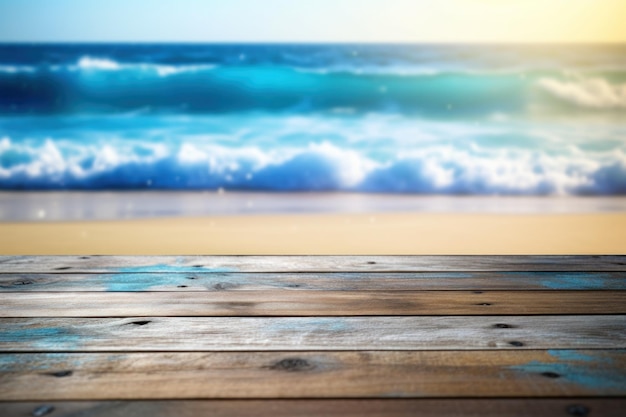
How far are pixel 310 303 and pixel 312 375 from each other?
31 centimetres

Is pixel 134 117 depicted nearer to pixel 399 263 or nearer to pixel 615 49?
pixel 399 263

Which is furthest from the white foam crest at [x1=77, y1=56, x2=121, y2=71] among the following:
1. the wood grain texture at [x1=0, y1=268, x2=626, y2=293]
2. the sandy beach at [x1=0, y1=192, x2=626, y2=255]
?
the wood grain texture at [x1=0, y1=268, x2=626, y2=293]

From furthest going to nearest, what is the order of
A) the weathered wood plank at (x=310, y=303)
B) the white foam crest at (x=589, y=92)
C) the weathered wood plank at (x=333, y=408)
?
1. the white foam crest at (x=589, y=92)
2. the weathered wood plank at (x=310, y=303)
3. the weathered wood plank at (x=333, y=408)

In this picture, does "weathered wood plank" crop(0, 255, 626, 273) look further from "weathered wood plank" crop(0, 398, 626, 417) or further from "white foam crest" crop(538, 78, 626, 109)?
"white foam crest" crop(538, 78, 626, 109)

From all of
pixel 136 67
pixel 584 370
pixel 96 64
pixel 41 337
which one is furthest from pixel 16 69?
pixel 584 370

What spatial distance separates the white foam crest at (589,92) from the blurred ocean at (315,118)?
0.01m

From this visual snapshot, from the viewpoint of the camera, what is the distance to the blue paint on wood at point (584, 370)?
0.74m

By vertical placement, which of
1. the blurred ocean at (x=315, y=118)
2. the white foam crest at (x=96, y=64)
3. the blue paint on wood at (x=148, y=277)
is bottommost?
the blue paint on wood at (x=148, y=277)

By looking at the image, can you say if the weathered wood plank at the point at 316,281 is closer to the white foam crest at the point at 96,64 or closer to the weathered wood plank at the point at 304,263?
the weathered wood plank at the point at 304,263

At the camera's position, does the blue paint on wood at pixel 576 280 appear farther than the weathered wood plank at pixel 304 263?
No

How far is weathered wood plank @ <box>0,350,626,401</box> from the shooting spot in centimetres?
72

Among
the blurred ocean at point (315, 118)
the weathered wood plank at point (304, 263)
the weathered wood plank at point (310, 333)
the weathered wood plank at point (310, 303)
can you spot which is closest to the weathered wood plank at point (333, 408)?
the weathered wood plank at point (310, 333)

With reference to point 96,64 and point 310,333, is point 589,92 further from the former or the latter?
point 310,333

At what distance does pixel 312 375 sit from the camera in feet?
2.53
